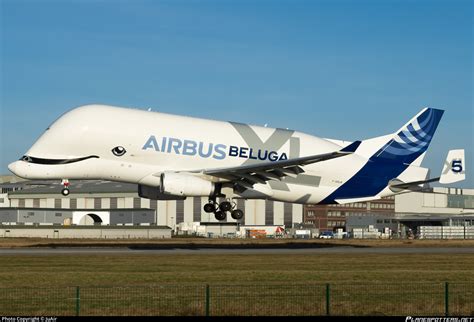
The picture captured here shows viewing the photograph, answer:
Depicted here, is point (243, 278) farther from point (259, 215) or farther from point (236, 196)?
point (259, 215)

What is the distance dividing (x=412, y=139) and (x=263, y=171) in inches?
555

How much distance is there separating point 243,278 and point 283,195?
2125 centimetres

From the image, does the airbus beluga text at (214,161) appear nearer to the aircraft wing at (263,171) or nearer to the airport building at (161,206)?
the aircraft wing at (263,171)

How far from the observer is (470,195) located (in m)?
175

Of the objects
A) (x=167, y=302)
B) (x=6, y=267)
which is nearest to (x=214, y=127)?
(x=6, y=267)

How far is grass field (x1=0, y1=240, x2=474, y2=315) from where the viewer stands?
28641 millimetres

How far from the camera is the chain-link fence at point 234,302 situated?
27.9 metres

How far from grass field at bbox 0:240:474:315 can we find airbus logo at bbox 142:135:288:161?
7.15 m

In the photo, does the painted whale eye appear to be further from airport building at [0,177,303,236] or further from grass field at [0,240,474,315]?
airport building at [0,177,303,236]

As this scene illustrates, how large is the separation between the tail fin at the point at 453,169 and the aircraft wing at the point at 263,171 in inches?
432

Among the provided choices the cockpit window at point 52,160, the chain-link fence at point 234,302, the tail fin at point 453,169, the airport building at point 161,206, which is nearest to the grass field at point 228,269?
the chain-link fence at point 234,302

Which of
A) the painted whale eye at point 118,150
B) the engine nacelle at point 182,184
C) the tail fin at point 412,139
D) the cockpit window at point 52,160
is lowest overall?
the engine nacelle at point 182,184

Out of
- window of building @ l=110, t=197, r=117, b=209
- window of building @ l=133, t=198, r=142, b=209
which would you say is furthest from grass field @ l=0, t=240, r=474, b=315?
window of building @ l=110, t=197, r=117, b=209

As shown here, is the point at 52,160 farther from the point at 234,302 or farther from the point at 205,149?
the point at 234,302
